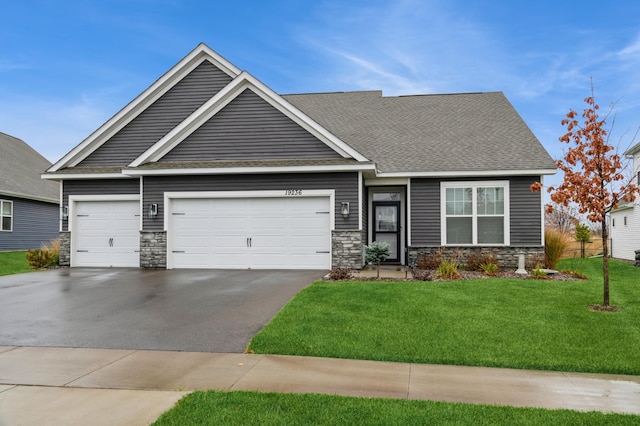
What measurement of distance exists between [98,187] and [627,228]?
2539cm

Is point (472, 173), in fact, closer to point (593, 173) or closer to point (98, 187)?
point (593, 173)

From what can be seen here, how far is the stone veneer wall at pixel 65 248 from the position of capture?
16328 mm

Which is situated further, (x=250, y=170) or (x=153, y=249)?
(x=153, y=249)

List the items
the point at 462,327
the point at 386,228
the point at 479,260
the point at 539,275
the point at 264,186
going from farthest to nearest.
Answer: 1. the point at 386,228
2. the point at 479,260
3. the point at 264,186
4. the point at 539,275
5. the point at 462,327

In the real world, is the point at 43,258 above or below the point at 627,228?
below

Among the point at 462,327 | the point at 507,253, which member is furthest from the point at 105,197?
the point at 507,253

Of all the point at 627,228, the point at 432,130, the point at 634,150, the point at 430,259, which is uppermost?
the point at 634,150

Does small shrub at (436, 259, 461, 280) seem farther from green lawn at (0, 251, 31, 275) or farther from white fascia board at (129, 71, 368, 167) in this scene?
green lawn at (0, 251, 31, 275)

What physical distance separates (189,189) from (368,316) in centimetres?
906

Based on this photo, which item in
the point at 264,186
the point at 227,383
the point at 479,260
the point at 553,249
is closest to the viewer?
the point at 227,383

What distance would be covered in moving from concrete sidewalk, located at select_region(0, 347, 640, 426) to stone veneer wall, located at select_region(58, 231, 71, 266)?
11072 mm

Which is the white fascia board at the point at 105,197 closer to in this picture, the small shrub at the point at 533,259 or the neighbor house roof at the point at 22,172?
the neighbor house roof at the point at 22,172

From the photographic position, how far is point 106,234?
16.3 meters

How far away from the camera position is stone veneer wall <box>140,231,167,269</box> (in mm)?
15062
